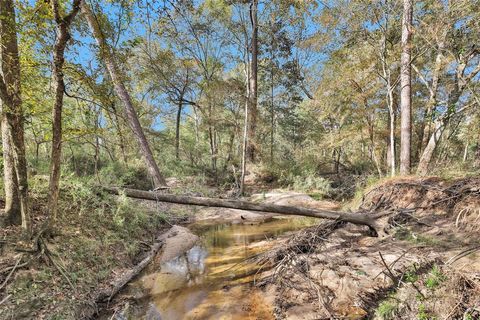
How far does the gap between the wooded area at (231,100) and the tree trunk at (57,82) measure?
0.02 m

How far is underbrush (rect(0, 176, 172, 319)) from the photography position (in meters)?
3.38

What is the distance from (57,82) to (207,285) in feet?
13.9

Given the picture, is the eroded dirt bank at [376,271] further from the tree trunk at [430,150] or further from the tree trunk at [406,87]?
the tree trunk at [406,87]

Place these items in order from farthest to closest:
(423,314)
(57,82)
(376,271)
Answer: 1. (57,82)
2. (376,271)
3. (423,314)

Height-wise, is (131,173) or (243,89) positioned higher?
(243,89)

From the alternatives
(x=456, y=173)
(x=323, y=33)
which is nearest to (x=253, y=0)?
(x=323, y=33)

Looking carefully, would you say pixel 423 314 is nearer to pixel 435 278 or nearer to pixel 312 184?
pixel 435 278

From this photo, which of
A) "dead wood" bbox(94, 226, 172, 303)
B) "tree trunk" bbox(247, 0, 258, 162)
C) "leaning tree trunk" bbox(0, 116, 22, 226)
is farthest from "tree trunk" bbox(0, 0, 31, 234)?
"tree trunk" bbox(247, 0, 258, 162)

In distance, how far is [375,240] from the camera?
507 centimetres

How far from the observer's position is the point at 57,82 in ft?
13.2

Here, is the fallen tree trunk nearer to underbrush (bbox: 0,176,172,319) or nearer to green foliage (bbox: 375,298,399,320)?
underbrush (bbox: 0,176,172,319)

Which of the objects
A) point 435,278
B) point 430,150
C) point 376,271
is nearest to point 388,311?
point 435,278

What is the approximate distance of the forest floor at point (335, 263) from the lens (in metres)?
3.02

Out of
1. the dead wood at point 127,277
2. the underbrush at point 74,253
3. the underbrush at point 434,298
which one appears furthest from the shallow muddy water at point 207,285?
the underbrush at point 434,298
